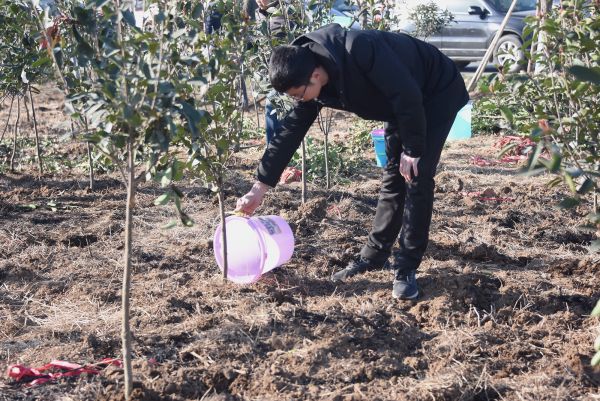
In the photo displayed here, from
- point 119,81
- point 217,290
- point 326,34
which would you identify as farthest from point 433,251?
point 119,81

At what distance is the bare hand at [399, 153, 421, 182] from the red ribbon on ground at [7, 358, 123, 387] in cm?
152

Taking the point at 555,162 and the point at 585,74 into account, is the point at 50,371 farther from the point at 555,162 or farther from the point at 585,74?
the point at 585,74

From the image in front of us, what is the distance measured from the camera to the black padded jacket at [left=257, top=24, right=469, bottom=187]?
132 inches

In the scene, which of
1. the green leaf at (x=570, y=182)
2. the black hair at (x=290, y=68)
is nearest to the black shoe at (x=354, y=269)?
the black hair at (x=290, y=68)

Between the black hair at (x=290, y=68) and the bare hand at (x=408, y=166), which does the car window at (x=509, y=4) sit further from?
the black hair at (x=290, y=68)

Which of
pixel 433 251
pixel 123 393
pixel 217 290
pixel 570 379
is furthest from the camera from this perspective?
pixel 433 251

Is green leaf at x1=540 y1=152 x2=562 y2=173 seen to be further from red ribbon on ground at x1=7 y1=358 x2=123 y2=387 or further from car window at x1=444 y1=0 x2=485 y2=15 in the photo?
Result: car window at x1=444 y1=0 x2=485 y2=15

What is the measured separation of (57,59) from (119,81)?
0.86 feet

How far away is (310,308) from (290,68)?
4.02ft

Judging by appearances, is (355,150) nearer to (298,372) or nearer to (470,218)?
(470,218)

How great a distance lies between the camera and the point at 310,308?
381cm

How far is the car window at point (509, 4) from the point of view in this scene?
1285cm

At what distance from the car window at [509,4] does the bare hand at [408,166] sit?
33.2 ft

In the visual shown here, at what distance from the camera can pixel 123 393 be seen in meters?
2.92
